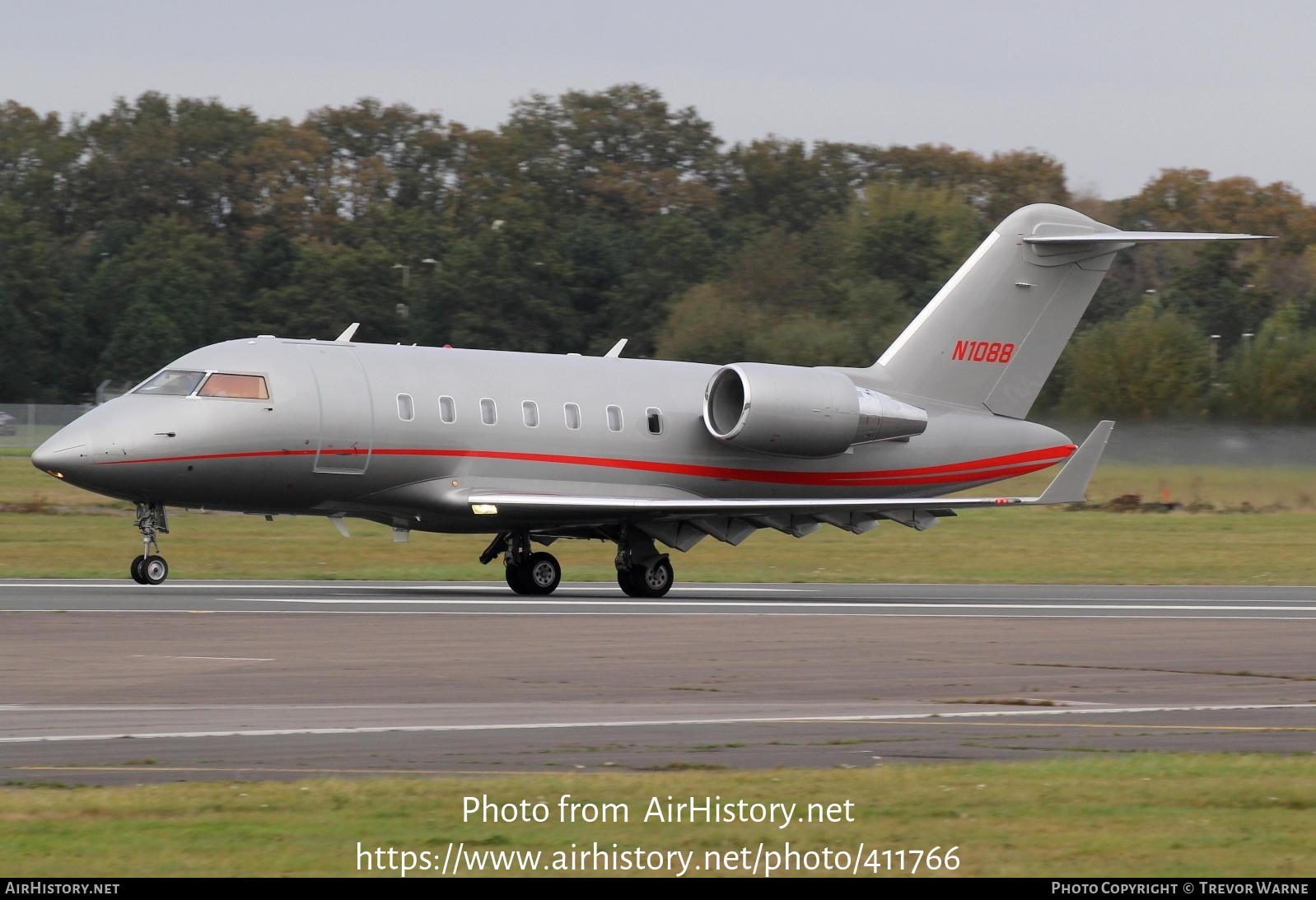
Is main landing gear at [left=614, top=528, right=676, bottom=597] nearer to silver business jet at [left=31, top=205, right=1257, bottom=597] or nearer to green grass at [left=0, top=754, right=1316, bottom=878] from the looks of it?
silver business jet at [left=31, top=205, right=1257, bottom=597]

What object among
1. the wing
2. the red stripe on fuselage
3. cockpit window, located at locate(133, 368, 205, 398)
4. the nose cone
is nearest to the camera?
the nose cone

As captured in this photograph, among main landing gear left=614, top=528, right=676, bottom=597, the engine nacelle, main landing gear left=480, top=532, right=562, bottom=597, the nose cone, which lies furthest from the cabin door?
the engine nacelle

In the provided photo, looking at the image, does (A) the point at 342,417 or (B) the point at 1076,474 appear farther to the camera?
(B) the point at 1076,474

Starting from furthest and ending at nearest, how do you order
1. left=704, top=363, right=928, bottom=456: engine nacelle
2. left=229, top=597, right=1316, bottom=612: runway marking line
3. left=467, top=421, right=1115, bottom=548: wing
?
left=704, top=363, right=928, bottom=456: engine nacelle, left=467, top=421, right=1115, bottom=548: wing, left=229, top=597, right=1316, bottom=612: runway marking line

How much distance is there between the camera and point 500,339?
82.2m

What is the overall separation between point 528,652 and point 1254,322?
3033 inches

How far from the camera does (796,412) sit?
28.2 metres

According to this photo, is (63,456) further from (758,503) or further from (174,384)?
(758,503)

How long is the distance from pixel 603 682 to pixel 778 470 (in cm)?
1331

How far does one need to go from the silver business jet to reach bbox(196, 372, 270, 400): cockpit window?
1.0 inches

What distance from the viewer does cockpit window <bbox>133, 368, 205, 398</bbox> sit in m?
25.1

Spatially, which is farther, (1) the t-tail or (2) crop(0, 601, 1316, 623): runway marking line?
(1) the t-tail

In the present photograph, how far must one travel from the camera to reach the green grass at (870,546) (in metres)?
32.8

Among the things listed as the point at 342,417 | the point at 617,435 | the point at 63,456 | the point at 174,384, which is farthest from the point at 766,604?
the point at 63,456
